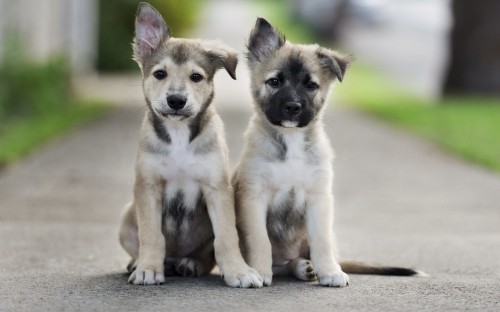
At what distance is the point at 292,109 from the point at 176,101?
2.56ft

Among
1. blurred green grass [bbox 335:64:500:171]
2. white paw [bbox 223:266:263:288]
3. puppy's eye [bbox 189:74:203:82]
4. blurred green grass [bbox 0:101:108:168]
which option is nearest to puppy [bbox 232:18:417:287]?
white paw [bbox 223:266:263:288]

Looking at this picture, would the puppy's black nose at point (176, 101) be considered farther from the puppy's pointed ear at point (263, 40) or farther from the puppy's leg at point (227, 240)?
the puppy's pointed ear at point (263, 40)

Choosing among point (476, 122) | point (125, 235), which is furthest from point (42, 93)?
point (125, 235)

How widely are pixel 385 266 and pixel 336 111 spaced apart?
1268 centimetres

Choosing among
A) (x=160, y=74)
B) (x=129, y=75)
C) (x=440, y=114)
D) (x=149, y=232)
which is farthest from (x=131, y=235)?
(x=129, y=75)

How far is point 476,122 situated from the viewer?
57.6ft

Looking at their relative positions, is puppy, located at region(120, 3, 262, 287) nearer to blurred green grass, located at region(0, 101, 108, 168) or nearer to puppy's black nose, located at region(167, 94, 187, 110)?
puppy's black nose, located at region(167, 94, 187, 110)

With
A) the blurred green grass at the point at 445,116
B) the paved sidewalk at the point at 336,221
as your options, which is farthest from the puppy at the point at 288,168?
the blurred green grass at the point at 445,116

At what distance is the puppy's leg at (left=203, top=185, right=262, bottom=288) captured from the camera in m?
6.71

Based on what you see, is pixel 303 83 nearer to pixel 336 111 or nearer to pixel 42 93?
pixel 42 93

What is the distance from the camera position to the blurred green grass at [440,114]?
49.6 feet

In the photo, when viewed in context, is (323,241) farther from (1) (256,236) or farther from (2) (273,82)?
(2) (273,82)

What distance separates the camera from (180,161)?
6.91 meters

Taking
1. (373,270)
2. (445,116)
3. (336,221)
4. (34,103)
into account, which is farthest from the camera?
(445,116)
